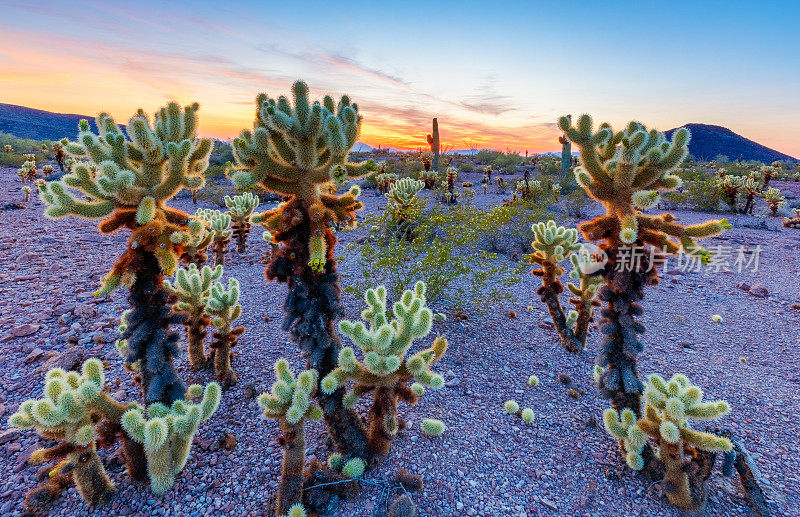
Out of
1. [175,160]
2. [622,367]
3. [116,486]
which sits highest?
[175,160]

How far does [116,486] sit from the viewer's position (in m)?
2.73

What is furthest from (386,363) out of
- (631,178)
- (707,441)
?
(631,178)

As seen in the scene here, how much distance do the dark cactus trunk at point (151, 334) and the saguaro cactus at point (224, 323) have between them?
3.02 feet

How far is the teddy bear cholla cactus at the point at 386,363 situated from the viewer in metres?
2.52

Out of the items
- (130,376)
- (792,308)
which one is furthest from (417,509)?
(792,308)

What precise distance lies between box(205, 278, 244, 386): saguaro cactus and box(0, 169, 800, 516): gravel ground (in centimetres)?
20

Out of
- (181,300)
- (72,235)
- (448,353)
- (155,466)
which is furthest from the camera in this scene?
(72,235)

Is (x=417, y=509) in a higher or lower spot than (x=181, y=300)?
lower

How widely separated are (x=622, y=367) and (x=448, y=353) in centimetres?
208

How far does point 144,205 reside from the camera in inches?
100

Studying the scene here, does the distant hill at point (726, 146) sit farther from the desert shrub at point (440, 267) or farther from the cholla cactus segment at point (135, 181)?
the cholla cactus segment at point (135, 181)

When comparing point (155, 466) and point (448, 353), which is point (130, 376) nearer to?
point (155, 466)

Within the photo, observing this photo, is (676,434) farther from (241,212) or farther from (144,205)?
(241,212)

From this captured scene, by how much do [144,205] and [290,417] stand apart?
1726mm
